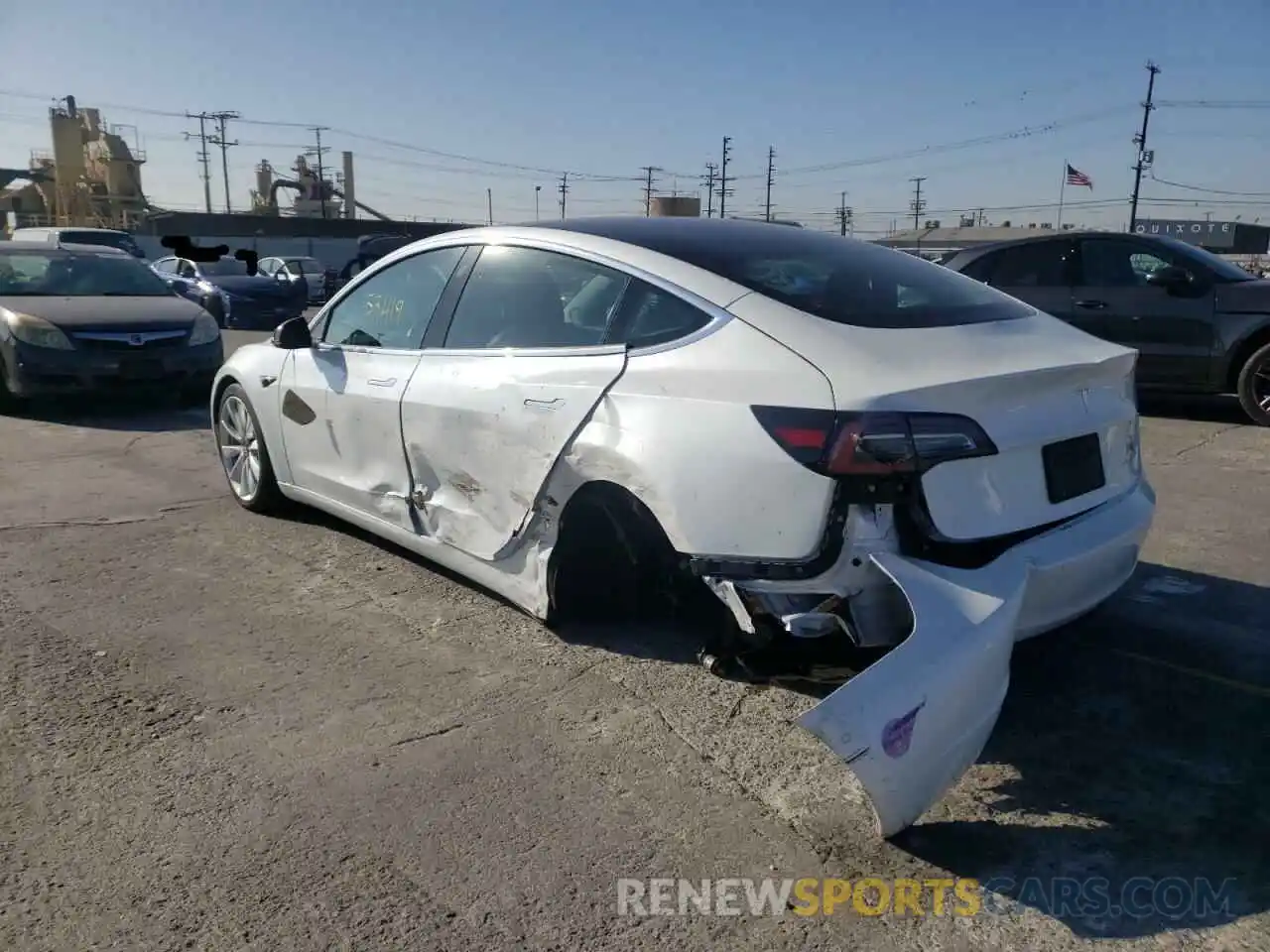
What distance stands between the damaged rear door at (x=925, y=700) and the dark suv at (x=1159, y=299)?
20.4 ft

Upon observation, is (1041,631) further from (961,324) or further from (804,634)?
(961,324)

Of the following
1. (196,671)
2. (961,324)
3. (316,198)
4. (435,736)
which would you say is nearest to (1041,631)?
Result: (961,324)

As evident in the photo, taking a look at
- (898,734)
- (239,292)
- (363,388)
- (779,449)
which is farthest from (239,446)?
(239,292)

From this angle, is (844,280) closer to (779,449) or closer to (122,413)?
(779,449)

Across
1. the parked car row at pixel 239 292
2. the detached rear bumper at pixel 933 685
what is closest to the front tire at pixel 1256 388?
the detached rear bumper at pixel 933 685

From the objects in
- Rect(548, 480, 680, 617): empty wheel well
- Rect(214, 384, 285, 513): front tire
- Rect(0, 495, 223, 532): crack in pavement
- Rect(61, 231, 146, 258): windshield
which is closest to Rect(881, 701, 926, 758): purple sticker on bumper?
Rect(548, 480, 680, 617): empty wheel well

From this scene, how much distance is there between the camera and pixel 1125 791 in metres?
2.79

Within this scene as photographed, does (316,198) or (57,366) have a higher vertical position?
(316,198)

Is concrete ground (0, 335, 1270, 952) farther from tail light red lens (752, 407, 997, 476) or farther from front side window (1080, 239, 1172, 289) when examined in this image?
front side window (1080, 239, 1172, 289)

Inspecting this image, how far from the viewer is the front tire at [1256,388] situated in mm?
8203

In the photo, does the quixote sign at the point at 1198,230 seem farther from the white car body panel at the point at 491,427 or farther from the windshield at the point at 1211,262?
the white car body panel at the point at 491,427

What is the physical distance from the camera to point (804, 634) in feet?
9.20

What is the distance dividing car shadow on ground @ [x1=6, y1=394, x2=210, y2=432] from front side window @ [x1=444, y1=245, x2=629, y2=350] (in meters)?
5.18

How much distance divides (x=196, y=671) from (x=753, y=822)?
2.06m
